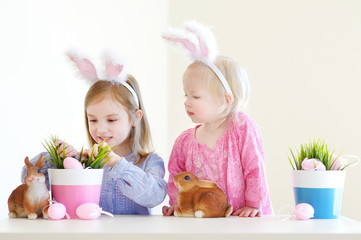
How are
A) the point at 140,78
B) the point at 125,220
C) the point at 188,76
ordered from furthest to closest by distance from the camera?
the point at 140,78 < the point at 188,76 < the point at 125,220

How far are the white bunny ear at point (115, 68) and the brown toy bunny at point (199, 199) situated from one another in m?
0.40

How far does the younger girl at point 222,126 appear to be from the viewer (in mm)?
1410

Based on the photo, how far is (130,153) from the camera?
1625mm

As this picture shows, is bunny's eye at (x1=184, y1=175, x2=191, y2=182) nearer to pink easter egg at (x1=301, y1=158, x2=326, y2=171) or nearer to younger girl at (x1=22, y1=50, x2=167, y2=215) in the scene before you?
younger girl at (x1=22, y1=50, x2=167, y2=215)

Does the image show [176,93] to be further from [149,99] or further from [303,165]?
[303,165]

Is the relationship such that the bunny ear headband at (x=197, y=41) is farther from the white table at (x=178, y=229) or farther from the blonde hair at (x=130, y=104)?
the white table at (x=178, y=229)

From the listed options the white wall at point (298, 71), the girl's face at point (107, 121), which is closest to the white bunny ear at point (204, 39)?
the girl's face at point (107, 121)

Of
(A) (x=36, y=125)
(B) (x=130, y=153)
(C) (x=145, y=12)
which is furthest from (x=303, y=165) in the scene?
(C) (x=145, y=12)

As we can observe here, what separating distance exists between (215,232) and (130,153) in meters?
0.67

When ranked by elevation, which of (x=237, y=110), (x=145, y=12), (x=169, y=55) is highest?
(x=145, y=12)

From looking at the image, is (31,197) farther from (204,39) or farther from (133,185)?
(204,39)

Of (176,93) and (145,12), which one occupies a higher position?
(145,12)

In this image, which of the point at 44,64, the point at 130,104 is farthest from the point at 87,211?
the point at 44,64

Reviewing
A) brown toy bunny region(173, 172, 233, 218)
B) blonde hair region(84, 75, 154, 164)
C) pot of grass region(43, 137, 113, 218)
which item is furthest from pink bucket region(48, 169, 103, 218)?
blonde hair region(84, 75, 154, 164)
